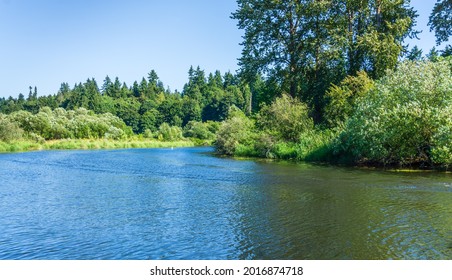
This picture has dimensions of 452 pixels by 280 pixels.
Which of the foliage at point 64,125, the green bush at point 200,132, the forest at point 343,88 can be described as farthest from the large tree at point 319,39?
the green bush at point 200,132

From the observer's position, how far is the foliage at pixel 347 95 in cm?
4116

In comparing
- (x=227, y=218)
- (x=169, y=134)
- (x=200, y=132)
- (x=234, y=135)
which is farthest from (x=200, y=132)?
(x=227, y=218)

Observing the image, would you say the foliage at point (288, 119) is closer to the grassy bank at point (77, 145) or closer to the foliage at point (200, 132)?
the grassy bank at point (77, 145)

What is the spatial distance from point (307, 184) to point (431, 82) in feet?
44.9

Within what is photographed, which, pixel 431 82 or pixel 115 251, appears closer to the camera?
pixel 115 251

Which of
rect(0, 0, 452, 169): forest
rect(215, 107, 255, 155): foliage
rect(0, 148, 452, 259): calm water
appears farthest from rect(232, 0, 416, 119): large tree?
rect(0, 148, 452, 259): calm water

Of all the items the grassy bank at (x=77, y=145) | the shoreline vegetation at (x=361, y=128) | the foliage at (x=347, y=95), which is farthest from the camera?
the grassy bank at (x=77, y=145)

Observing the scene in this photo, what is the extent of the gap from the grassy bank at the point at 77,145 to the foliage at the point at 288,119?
36656 mm

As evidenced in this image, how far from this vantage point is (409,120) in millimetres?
30516

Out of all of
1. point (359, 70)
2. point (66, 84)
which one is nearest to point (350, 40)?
point (359, 70)

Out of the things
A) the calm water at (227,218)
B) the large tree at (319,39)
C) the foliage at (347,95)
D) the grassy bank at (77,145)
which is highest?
the large tree at (319,39)

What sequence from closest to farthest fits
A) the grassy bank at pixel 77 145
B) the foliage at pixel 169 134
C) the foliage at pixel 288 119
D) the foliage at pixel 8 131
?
the foliage at pixel 288 119
the grassy bank at pixel 77 145
the foliage at pixel 8 131
the foliage at pixel 169 134

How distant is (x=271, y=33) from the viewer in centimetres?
4991
